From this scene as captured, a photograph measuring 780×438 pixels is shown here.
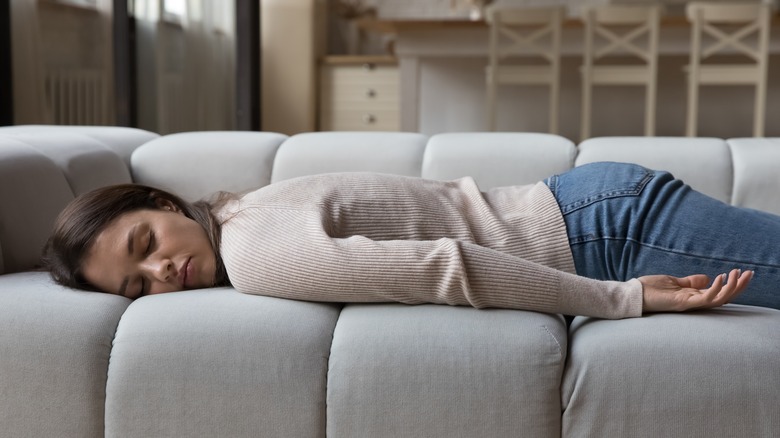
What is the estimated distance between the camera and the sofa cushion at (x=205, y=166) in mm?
2135

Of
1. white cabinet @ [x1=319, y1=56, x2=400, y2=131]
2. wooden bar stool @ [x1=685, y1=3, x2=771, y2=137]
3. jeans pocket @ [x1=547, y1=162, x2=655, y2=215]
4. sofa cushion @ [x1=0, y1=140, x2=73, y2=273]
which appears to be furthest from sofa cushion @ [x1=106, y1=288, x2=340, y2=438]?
white cabinet @ [x1=319, y1=56, x2=400, y2=131]

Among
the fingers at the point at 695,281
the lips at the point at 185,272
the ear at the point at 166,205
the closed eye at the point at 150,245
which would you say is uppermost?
the ear at the point at 166,205

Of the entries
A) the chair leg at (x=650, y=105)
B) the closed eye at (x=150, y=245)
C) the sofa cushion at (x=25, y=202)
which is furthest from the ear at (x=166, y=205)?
the chair leg at (x=650, y=105)

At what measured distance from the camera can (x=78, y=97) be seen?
3.74m

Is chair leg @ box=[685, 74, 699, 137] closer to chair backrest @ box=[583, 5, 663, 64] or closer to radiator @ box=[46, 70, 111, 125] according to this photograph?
chair backrest @ box=[583, 5, 663, 64]

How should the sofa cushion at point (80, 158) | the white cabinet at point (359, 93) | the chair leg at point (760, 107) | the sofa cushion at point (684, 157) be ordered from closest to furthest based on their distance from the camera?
the sofa cushion at point (80, 158) → the sofa cushion at point (684, 157) → the chair leg at point (760, 107) → the white cabinet at point (359, 93)

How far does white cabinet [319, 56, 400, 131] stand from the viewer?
18.2 feet

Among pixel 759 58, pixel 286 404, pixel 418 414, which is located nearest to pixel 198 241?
pixel 286 404

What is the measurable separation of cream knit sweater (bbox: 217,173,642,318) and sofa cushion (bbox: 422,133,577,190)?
0.43 m

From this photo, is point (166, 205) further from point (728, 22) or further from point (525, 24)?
point (728, 22)

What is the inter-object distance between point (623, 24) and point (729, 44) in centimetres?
51

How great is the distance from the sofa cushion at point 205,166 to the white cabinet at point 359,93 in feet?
11.2

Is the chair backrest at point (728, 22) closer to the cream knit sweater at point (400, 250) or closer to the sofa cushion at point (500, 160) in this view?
the sofa cushion at point (500, 160)

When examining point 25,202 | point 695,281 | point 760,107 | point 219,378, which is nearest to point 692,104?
point 760,107
